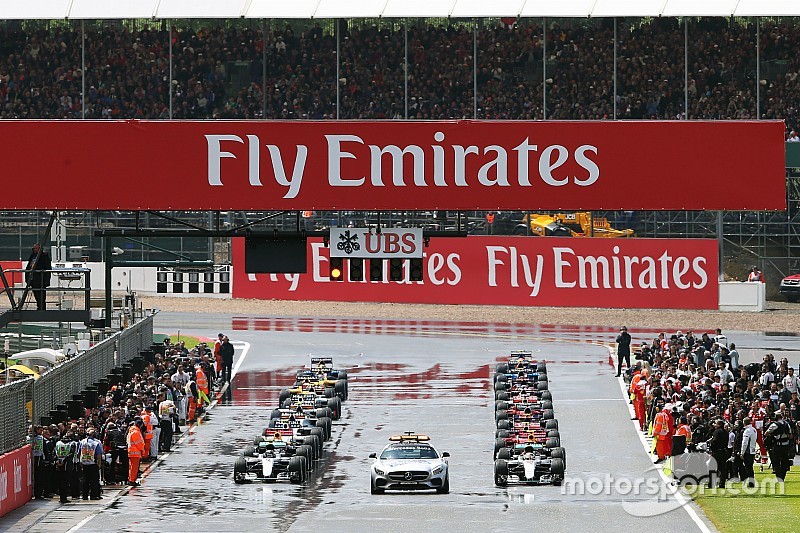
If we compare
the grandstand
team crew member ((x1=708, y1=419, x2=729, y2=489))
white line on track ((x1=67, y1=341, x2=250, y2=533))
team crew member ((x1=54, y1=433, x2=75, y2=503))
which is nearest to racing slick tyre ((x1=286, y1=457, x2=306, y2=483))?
white line on track ((x1=67, y1=341, x2=250, y2=533))

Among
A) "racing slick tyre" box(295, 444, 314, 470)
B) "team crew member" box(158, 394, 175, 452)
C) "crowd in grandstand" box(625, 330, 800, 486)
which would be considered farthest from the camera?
"team crew member" box(158, 394, 175, 452)

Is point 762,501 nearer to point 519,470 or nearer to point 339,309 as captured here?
point 519,470

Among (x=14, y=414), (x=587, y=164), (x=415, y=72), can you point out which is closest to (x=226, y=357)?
(x=14, y=414)

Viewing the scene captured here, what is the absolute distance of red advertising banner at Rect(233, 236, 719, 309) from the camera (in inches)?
1981

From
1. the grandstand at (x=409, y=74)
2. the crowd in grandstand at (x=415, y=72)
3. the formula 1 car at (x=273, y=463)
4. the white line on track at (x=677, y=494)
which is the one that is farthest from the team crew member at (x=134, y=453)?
the crowd in grandstand at (x=415, y=72)

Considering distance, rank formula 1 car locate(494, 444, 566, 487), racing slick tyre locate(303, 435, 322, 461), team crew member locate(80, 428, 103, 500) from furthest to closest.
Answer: racing slick tyre locate(303, 435, 322, 461) → formula 1 car locate(494, 444, 566, 487) → team crew member locate(80, 428, 103, 500)

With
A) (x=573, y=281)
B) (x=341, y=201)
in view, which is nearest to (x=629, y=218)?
Answer: (x=573, y=281)

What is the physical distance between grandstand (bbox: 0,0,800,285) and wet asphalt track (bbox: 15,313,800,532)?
22.3 feet

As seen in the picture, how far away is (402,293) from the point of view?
52938 mm

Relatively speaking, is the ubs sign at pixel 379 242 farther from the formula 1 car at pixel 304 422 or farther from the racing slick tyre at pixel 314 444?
the formula 1 car at pixel 304 422

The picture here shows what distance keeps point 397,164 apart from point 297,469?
6289 millimetres

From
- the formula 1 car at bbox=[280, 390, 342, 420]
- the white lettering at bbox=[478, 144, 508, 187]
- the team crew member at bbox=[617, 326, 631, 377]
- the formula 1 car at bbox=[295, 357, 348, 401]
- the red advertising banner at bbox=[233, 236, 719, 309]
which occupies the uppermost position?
the white lettering at bbox=[478, 144, 508, 187]

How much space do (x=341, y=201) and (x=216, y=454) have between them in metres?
8.02

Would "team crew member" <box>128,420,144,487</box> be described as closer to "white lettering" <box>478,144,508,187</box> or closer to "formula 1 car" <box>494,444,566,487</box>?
"formula 1 car" <box>494,444,566,487</box>
